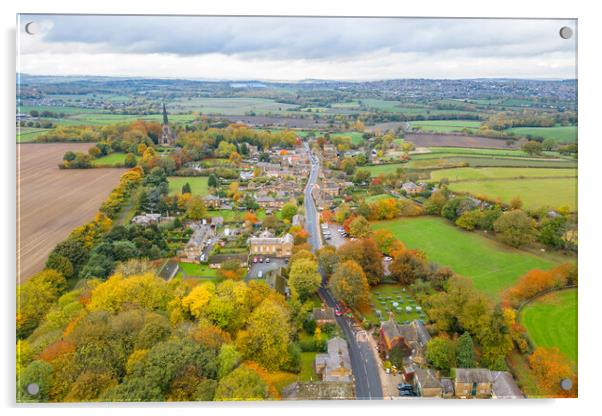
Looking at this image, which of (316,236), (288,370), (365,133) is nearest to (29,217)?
(288,370)

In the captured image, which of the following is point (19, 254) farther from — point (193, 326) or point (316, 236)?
point (316, 236)

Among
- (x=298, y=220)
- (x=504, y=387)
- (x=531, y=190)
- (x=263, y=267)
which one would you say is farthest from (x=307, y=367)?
(x=531, y=190)

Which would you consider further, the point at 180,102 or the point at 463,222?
the point at 463,222

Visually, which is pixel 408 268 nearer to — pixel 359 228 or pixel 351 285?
pixel 351 285

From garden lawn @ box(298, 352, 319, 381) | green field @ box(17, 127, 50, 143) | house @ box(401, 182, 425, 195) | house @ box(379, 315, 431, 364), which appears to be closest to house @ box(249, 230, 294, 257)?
garden lawn @ box(298, 352, 319, 381)

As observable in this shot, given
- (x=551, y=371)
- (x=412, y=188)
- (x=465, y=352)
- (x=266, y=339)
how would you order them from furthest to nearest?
(x=412, y=188) → (x=465, y=352) → (x=266, y=339) → (x=551, y=371)

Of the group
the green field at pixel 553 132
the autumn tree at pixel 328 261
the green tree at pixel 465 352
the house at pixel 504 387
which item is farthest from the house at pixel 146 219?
the green field at pixel 553 132

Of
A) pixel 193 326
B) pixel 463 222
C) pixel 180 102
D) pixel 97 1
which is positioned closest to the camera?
pixel 97 1
